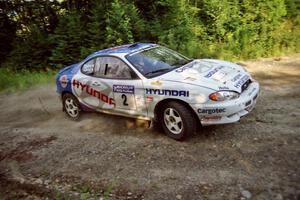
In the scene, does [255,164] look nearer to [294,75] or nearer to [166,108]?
[166,108]

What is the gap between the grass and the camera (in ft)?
39.3

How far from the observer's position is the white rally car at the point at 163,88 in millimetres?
5320

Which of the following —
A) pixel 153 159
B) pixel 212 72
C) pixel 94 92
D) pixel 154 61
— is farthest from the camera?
pixel 94 92

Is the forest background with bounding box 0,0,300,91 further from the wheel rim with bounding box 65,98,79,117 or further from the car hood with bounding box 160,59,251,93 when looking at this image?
the car hood with bounding box 160,59,251,93

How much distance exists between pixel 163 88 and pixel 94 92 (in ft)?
6.08

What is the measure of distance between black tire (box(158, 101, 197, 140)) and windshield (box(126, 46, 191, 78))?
28.3 inches

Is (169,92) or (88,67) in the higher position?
(88,67)

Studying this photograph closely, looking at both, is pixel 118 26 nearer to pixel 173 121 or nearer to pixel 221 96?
pixel 173 121

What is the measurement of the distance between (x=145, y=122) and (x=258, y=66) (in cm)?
527

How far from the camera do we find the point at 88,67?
23.0 feet

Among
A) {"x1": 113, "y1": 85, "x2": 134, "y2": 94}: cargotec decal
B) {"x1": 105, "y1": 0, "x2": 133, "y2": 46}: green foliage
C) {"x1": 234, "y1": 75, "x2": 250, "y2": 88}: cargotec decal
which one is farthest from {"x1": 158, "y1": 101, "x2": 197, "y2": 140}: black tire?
{"x1": 105, "y1": 0, "x2": 133, "y2": 46}: green foliage

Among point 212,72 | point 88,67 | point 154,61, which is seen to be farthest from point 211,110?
point 88,67

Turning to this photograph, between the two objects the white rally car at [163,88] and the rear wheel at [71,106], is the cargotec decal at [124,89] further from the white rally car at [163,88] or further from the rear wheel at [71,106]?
the rear wheel at [71,106]

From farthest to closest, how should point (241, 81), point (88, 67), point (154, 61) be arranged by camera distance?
1. point (88, 67)
2. point (154, 61)
3. point (241, 81)
